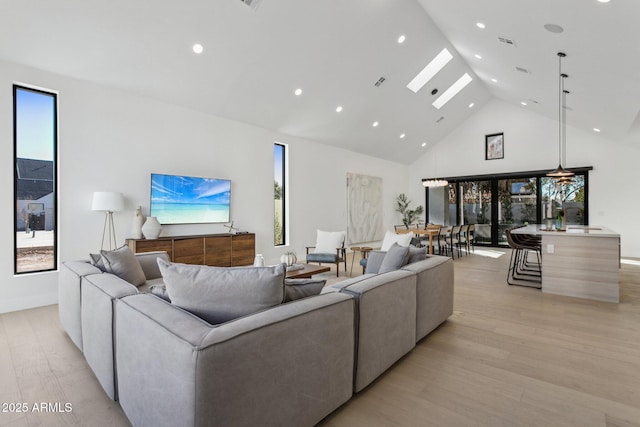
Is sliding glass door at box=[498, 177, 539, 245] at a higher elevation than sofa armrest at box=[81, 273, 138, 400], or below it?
higher

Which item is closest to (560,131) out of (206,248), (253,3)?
(253,3)

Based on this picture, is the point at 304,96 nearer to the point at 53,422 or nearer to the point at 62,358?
the point at 62,358

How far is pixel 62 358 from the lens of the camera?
2619mm

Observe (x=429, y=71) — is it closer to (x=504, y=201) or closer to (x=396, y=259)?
(x=504, y=201)

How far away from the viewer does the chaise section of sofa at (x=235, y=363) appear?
49.8 inches

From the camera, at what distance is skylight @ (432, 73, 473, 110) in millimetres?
8320

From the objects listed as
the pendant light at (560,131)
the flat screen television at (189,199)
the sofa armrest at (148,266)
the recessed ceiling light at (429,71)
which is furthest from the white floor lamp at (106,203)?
the pendant light at (560,131)

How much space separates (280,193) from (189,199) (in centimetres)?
223

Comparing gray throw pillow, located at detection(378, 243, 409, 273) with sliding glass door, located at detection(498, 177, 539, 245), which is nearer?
gray throw pillow, located at detection(378, 243, 409, 273)

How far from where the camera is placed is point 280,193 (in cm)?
730

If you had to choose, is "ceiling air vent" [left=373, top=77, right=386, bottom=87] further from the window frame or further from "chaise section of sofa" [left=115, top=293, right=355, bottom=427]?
"chaise section of sofa" [left=115, top=293, right=355, bottom=427]

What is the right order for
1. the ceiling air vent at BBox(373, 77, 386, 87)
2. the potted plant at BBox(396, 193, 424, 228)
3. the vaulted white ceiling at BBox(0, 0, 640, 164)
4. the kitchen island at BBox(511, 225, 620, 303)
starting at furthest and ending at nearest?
the potted plant at BBox(396, 193, 424, 228)
the ceiling air vent at BBox(373, 77, 386, 87)
the kitchen island at BBox(511, 225, 620, 303)
the vaulted white ceiling at BBox(0, 0, 640, 164)

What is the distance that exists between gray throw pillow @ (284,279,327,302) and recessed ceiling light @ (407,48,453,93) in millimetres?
6630

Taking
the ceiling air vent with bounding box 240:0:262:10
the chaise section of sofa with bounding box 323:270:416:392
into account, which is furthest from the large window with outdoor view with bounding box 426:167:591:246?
the ceiling air vent with bounding box 240:0:262:10
